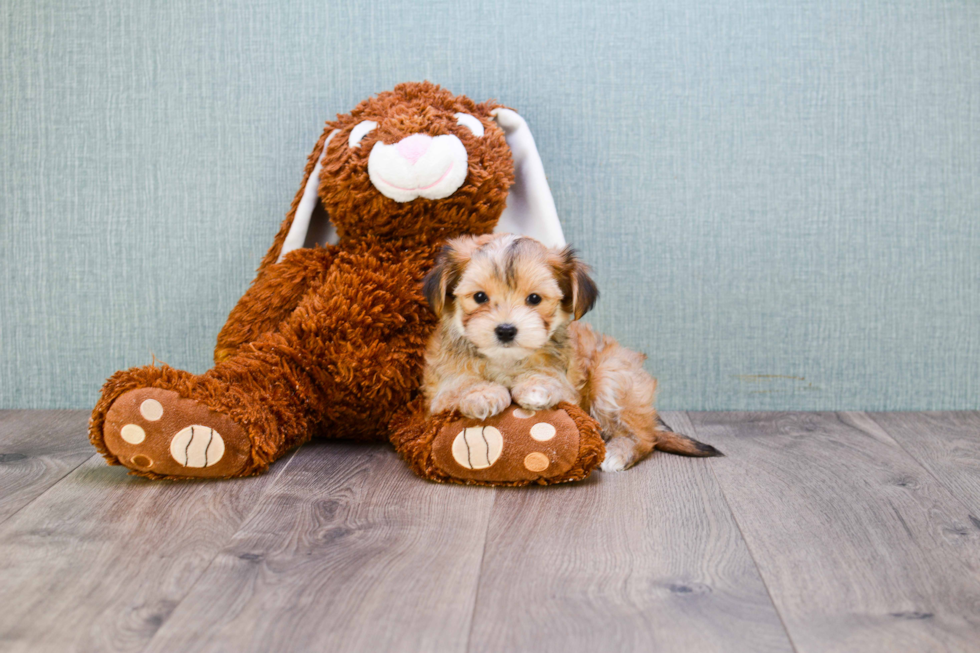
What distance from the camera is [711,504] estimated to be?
166 cm

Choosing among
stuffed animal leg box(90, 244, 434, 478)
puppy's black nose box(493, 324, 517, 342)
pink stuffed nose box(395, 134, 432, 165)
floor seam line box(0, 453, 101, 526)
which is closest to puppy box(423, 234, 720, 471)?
puppy's black nose box(493, 324, 517, 342)

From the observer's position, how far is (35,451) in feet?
6.67

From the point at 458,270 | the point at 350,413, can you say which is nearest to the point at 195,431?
the point at 350,413

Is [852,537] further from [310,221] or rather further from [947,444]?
[310,221]

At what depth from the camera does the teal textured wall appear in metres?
2.31

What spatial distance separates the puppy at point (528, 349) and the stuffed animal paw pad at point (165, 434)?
1.58ft

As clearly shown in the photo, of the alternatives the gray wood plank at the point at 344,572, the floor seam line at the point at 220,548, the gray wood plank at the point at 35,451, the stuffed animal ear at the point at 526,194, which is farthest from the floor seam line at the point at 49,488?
the stuffed animal ear at the point at 526,194

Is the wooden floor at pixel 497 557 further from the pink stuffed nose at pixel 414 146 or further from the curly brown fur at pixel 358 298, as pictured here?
the pink stuffed nose at pixel 414 146

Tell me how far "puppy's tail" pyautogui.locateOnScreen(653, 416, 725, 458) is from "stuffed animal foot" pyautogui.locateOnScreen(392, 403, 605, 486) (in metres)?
0.34

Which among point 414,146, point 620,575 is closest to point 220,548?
point 620,575

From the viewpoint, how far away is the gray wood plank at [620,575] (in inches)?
44.3

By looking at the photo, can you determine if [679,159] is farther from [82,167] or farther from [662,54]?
[82,167]

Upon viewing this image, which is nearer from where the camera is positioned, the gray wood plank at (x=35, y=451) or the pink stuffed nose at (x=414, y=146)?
the gray wood plank at (x=35, y=451)

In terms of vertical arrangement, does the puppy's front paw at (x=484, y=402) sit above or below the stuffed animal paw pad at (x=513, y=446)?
above
